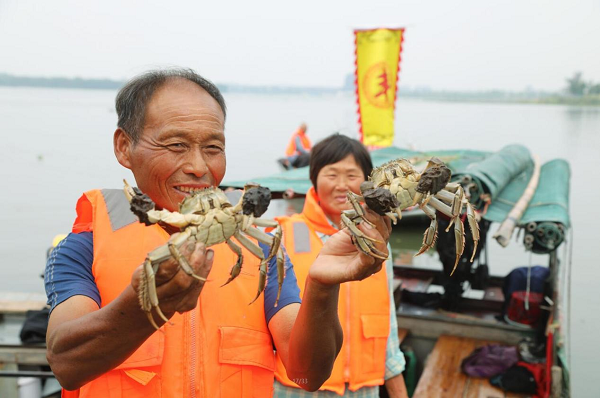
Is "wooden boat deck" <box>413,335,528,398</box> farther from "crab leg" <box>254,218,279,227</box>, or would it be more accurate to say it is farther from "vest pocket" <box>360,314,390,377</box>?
"crab leg" <box>254,218,279,227</box>

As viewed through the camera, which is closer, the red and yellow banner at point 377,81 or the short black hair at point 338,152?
the short black hair at point 338,152

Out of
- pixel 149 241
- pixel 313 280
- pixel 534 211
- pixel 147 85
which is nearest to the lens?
pixel 313 280

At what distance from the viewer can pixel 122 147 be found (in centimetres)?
232

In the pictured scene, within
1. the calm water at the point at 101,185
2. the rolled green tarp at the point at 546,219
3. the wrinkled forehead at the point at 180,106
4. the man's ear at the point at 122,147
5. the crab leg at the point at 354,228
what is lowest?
the calm water at the point at 101,185

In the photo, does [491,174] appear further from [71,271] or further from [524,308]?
[71,271]

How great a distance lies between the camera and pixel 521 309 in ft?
24.5

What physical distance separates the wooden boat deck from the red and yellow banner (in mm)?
4820

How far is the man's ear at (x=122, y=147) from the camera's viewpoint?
7.48 ft

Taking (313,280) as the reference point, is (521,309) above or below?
below

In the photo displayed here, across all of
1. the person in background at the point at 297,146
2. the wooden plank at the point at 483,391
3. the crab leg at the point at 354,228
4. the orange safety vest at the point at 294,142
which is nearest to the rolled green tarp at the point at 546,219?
the wooden plank at the point at 483,391

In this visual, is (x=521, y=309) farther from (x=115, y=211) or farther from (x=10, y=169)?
(x=10, y=169)

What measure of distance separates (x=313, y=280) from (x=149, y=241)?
814mm

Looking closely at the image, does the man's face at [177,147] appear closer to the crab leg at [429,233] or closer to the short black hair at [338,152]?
the crab leg at [429,233]

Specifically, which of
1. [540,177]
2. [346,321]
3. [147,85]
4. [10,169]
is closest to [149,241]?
[147,85]
